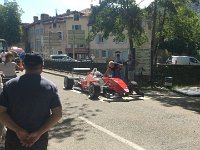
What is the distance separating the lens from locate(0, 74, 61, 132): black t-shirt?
4418mm

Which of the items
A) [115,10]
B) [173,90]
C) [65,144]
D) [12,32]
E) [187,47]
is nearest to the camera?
[65,144]

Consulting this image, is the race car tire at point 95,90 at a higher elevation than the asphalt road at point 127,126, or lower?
higher

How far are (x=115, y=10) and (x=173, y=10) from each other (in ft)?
11.5

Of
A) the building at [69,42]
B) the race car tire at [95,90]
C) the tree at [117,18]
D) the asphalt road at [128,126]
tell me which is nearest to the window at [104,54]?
the building at [69,42]

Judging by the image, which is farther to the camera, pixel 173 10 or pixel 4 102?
pixel 173 10

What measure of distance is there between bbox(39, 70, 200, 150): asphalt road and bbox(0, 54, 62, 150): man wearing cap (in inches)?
157

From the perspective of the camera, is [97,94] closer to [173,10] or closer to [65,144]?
[65,144]

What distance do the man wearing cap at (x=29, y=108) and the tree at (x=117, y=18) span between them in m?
20.4

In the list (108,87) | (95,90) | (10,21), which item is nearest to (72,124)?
(95,90)

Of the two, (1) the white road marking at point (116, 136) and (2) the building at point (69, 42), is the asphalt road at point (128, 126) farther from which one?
(2) the building at point (69, 42)

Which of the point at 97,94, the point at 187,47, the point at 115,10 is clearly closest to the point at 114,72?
the point at 97,94

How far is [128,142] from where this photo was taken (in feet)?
28.8

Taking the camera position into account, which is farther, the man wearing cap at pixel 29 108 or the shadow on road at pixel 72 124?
the shadow on road at pixel 72 124

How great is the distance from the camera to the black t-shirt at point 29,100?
442cm
